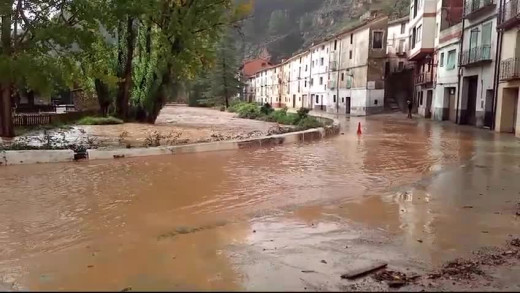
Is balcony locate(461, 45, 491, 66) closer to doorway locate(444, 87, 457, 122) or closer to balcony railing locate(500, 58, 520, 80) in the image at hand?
balcony railing locate(500, 58, 520, 80)

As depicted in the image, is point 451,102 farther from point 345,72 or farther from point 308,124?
point 345,72

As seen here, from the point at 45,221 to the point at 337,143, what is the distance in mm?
13587

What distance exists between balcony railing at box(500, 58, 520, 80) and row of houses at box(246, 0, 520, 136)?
0.17 feet

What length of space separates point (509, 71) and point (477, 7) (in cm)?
729

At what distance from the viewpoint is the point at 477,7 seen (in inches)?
1169

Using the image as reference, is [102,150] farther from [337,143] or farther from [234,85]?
[234,85]

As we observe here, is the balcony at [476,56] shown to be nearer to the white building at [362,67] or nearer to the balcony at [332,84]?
the white building at [362,67]

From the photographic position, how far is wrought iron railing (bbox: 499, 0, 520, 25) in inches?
910

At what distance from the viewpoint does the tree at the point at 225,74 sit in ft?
220

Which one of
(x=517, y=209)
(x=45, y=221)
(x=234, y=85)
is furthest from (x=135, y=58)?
(x=234, y=85)

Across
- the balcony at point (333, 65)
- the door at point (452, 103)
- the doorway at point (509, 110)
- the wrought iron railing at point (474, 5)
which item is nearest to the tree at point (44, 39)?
the doorway at point (509, 110)

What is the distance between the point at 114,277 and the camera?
4598mm

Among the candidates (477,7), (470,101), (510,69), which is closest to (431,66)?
(470,101)

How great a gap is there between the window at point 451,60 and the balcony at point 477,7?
387 centimetres
